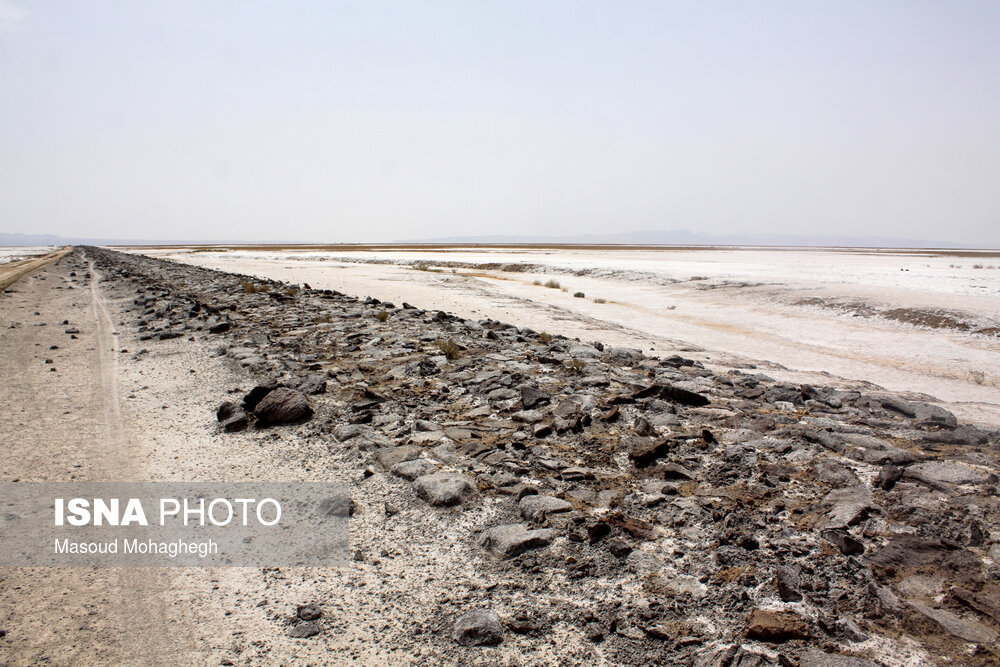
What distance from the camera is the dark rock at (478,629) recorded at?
117 inches

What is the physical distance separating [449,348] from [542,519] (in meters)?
5.54

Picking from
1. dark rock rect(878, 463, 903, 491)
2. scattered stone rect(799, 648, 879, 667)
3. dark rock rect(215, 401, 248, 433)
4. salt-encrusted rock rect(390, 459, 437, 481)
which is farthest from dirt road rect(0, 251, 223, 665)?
dark rock rect(878, 463, 903, 491)

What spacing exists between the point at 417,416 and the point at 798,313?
17.2 metres

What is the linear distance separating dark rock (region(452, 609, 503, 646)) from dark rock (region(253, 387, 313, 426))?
3.87 metres

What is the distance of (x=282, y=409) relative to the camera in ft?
21.1

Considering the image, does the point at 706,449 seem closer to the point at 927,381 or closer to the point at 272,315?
the point at 927,381

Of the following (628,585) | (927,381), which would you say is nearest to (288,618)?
(628,585)

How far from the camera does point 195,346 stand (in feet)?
36.0

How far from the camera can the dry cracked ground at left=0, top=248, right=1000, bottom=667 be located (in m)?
2.94

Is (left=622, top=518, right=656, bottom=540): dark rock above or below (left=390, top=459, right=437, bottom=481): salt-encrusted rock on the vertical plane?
above

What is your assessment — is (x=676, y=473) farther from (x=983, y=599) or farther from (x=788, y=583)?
(x=983, y=599)

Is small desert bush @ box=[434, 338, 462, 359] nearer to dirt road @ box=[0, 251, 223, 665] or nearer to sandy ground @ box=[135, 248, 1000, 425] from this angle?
dirt road @ box=[0, 251, 223, 665]

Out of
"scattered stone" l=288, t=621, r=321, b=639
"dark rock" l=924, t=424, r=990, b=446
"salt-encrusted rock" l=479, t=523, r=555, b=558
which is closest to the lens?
"scattered stone" l=288, t=621, r=321, b=639

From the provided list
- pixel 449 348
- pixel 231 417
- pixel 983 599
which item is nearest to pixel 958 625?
pixel 983 599
